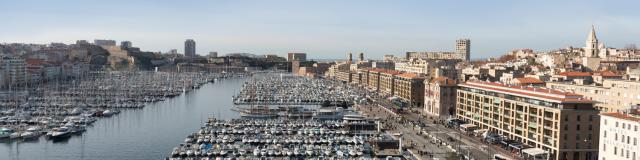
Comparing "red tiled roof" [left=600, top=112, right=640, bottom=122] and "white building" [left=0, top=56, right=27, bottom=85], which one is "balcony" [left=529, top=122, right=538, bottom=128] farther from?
"white building" [left=0, top=56, right=27, bottom=85]

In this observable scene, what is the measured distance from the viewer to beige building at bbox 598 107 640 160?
21031 millimetres

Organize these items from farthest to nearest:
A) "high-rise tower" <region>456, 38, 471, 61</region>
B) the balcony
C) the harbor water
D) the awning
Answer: "high-rise tower" <region>456, 38, 471, 61</region>
the harbor water
the balcony
the awning

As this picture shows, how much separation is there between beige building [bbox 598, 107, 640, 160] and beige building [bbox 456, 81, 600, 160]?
3427 mm

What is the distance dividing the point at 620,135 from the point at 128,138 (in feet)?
84.9

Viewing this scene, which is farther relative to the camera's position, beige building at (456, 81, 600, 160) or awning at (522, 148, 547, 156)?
beige building at (456, 81, 600, 160)

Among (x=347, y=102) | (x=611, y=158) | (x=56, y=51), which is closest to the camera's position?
(x=611, y=158)

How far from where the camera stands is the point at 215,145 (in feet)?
98.3

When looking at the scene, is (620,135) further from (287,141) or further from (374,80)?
(374,80)

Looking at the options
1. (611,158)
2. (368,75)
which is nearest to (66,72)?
(368,75)

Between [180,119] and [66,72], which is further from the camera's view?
[66,72]

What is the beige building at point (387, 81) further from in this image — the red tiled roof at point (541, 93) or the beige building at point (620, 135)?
the beige building at point (620, 135)

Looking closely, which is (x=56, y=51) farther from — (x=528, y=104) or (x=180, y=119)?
(x=528, y=104)

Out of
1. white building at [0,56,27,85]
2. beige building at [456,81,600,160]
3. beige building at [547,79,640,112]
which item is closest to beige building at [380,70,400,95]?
beige building at [456,81,600,160]

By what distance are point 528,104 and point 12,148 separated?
26.2 meters
